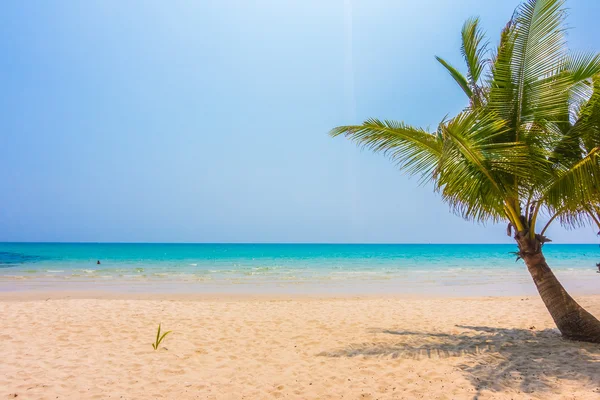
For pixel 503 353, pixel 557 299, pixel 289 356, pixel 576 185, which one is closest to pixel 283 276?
pixel 289 356

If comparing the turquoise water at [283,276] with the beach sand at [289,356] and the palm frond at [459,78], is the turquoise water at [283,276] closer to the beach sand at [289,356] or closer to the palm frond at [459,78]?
the beach sand at [289,356]

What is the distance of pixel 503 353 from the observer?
565 cm

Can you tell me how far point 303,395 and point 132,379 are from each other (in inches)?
90.7

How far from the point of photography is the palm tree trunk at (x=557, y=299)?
5.91 meters

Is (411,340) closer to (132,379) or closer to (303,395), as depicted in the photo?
(303,395)

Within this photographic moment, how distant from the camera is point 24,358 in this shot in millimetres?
5477

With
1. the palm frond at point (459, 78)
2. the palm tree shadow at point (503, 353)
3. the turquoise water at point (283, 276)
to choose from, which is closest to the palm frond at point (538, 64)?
the palm frond at point (459, 78)

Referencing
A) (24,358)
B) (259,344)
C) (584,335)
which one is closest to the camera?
(24,358)

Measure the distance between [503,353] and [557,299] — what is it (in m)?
1.34

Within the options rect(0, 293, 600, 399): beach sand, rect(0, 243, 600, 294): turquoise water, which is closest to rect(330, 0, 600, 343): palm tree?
rect(0, 293, 600, 399): beach sand

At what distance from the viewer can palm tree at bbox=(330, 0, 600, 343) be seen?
5195 millimetres

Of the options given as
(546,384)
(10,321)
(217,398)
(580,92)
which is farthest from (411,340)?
(10,321)

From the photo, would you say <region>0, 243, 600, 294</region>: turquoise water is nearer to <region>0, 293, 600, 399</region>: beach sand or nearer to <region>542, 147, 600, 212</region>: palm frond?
<region>0, 293, 600, 399</region>: beach sand

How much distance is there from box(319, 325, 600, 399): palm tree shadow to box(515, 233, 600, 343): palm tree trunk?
23 centimetres
